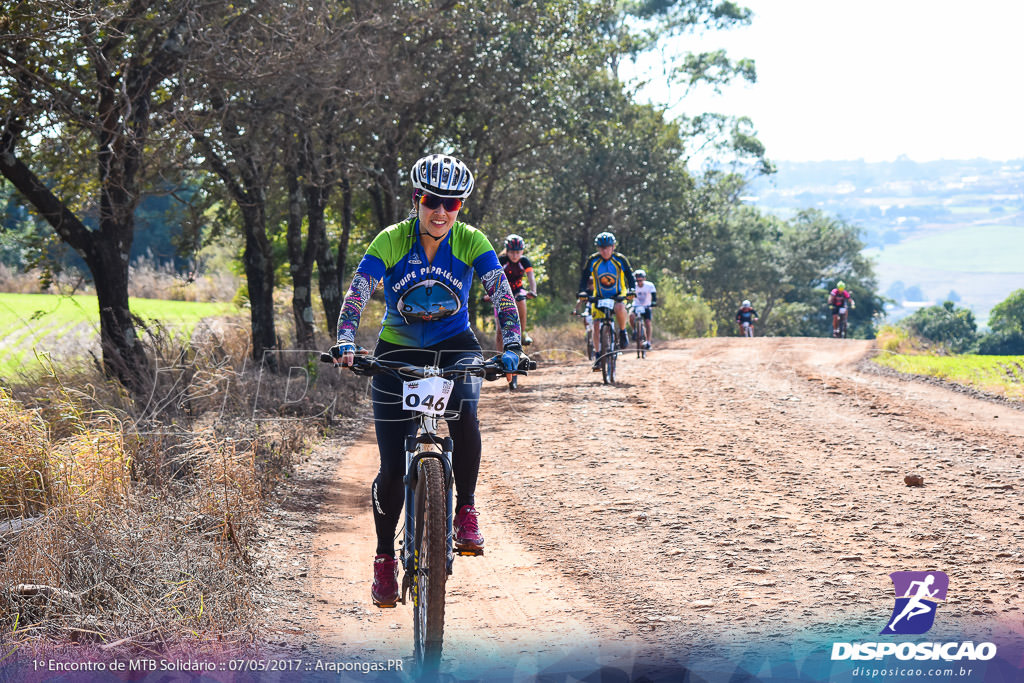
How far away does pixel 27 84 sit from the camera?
1112 cm

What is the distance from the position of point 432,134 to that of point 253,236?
6571 millimetres

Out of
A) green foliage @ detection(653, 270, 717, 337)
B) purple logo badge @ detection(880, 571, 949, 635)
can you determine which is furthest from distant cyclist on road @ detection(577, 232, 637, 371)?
green foliage @ detection(653, 270, 717, 337)

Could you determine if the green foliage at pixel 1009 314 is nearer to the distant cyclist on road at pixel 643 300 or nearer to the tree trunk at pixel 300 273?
the distant cyclist on road at pixel 643 300

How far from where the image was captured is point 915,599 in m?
5.52

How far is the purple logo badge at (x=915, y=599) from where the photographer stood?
512 centimetres

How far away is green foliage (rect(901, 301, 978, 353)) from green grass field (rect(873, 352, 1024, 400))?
3434 centimetres

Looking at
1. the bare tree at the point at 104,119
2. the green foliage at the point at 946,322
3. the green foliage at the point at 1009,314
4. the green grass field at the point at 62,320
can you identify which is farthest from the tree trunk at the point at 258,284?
the green foliage at the point at 946,322

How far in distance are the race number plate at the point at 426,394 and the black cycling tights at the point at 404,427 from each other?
7.3 inches

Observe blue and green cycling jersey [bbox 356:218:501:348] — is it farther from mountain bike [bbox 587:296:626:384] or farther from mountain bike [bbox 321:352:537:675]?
mountain bike [bbox 587:296:626:384]

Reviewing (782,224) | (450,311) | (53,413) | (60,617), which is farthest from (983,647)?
(782,224)

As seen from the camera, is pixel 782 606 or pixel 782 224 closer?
pixel 782 606

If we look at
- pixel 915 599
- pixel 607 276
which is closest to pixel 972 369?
pixel 607 276

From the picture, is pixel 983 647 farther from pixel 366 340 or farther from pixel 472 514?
pixel 366 340

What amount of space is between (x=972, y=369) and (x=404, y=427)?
15091 millimetres
